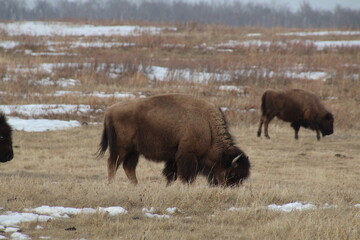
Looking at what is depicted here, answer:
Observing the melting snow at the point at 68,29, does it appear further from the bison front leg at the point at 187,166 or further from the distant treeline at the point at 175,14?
the distant treeline at the point at 175,14

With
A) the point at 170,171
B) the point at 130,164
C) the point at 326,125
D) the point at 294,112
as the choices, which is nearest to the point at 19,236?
the point at 170,171

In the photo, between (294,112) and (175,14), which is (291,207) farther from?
(175,14)

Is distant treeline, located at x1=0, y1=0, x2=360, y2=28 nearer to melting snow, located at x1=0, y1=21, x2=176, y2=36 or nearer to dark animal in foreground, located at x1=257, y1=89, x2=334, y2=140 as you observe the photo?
melting snow, located at x1=0, y1=21, x2=176, y2=36

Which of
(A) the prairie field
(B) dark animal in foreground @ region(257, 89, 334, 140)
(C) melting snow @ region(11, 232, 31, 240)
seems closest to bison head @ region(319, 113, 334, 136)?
(B) dark animal in foreground @ region(257, 89, 334, 140)

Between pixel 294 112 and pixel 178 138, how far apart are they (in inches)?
382

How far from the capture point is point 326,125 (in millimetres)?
18391

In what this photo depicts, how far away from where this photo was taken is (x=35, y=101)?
2086 centimetres

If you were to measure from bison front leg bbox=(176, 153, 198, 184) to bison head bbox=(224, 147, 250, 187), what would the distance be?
54 centimetres

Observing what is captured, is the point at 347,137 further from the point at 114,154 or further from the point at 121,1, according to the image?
the point at 121,1

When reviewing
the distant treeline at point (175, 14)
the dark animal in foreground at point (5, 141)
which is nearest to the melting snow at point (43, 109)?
the dark animal in foreground at point (5, 141)

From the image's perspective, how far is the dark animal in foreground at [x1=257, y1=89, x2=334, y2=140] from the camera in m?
18.4

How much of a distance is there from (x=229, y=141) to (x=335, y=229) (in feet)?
13.3

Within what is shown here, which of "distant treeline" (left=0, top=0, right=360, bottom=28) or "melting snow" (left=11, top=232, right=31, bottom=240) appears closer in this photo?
"melting snow" (left=11, top=232, right=31, bottom=240)

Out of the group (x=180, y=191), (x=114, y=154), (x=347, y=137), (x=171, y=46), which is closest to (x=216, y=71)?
(x=171, y=46)
